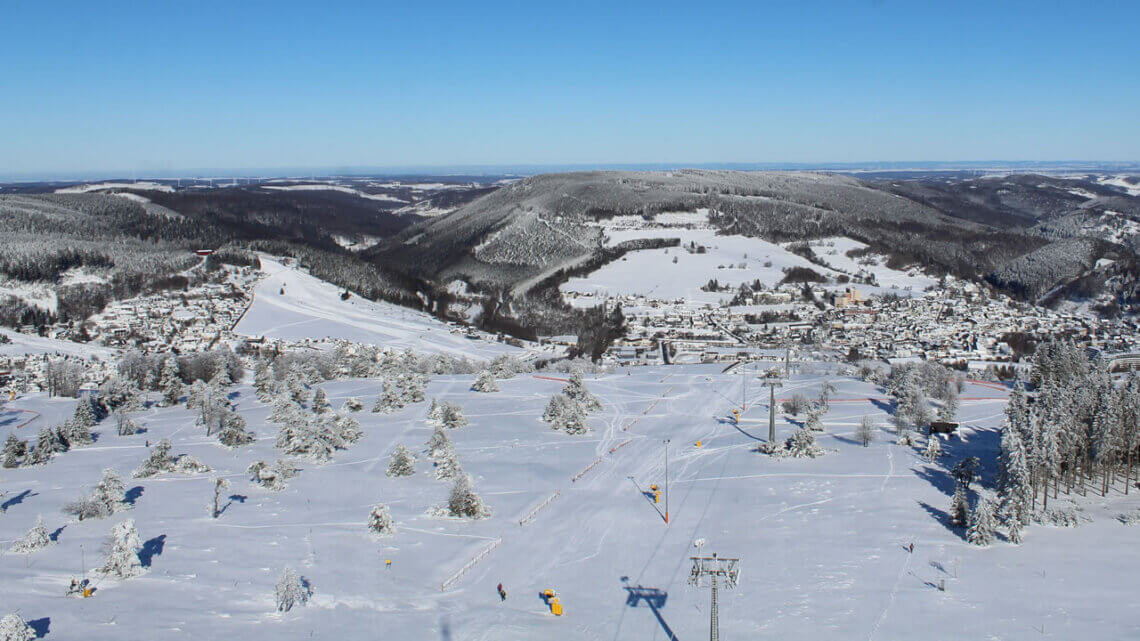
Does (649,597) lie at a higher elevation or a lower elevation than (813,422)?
higher

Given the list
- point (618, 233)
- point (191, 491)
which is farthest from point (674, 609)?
point (618, 233)

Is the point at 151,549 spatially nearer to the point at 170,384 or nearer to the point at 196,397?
the point at 196,397

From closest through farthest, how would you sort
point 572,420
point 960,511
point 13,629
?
1. point 13,629
2. point 960,511
3. point 572,420

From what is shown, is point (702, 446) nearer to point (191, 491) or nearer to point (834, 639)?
point (834, 639)

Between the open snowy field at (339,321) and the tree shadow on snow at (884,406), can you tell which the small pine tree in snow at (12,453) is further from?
the tree shadow on snow at (884,406)

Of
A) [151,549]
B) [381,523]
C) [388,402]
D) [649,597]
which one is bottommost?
[388,402]

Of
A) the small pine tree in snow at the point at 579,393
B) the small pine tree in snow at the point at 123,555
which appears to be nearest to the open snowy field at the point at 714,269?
the small pine tree in snow at the point at 579,393

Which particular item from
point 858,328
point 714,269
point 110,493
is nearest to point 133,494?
point 110,493
